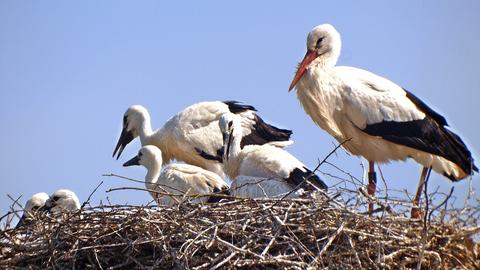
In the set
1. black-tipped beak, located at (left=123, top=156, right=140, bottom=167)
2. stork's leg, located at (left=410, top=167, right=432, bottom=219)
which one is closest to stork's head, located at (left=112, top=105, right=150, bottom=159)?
black-tipped beak, located at (left=123, top=156, right=140, bottom=167)

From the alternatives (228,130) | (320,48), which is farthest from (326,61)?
(228,130)

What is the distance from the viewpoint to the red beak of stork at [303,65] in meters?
9.76

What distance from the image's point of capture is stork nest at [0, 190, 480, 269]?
688 centimetres

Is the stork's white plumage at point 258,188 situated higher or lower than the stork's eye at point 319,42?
lower

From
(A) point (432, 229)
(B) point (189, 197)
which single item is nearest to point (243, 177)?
(B) point (189, 197)

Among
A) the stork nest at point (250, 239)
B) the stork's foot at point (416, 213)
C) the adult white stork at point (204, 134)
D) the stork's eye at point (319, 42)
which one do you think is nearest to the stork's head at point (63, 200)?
the adult white stork at point (204, 134)

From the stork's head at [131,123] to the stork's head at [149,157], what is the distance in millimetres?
1251

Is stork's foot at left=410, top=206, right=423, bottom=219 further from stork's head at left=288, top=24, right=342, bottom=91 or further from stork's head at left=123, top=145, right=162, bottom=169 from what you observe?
stork's head at left=123, top=145, right=162, bottom=169

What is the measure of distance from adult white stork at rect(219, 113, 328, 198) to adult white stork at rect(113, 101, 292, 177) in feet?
4.78

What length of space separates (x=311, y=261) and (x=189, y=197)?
95 centimetres

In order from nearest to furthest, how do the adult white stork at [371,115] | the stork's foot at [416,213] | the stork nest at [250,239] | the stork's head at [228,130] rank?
the stork nest at [250,239] < the stork's foot at [416,213] < the adult white stork at [371,115] < the stork's head at [228,130]

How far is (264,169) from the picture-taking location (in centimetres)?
951

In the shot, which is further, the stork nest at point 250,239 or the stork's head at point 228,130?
the stork's head at point 228,130

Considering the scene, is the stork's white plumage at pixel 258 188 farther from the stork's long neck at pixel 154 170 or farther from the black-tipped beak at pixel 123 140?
the black-tipped beak at pixel 123 140
